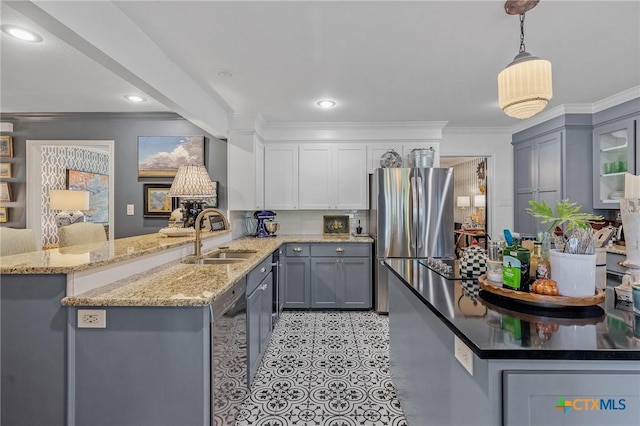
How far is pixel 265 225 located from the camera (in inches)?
168

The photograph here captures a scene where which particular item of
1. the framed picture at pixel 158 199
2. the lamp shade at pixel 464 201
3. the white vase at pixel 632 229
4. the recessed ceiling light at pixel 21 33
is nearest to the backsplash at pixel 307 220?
the framed picture at pixel 158 199

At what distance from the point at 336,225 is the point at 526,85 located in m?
A: 3.20

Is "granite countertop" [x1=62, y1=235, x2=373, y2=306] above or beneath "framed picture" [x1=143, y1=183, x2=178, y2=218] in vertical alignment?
beneath

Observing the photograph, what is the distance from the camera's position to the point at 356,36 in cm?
211

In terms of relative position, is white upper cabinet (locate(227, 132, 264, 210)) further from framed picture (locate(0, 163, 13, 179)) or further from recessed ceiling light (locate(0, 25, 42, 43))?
framed picture (locate(0, 163, 13, 179))

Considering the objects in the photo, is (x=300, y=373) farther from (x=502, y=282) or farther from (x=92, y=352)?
(x=502, y=282)

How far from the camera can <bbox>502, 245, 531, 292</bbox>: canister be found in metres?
1.25

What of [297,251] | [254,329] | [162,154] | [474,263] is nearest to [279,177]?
[297,251]

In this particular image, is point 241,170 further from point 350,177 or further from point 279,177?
point 350,177

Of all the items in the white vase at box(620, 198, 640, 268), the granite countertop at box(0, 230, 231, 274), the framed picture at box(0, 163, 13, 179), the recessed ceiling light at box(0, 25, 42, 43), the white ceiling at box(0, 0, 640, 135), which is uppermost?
the white ceiling at box(0, 0, 640, 135)

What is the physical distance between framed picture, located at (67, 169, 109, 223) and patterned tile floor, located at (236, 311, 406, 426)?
4697 millimetres

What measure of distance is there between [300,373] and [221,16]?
102 inches

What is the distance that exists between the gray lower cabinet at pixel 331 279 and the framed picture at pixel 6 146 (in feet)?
11.7

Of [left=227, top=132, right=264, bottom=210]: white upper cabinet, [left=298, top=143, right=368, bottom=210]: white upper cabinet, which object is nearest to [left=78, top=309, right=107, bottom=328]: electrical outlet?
[left=227, top=132, right=264, bottom=210]: white upper cabinet
